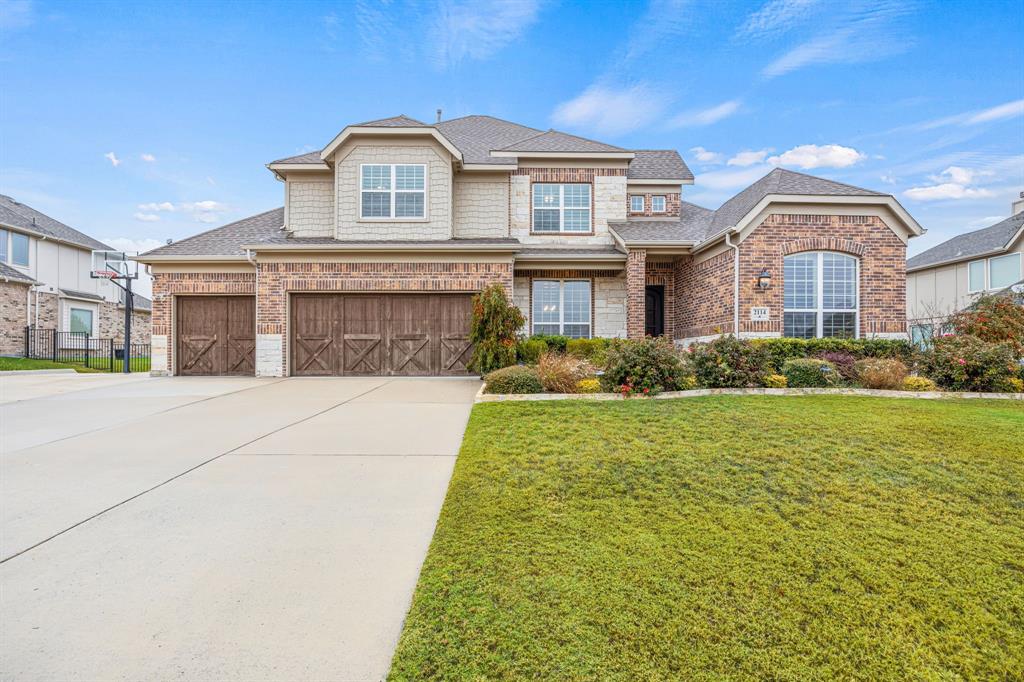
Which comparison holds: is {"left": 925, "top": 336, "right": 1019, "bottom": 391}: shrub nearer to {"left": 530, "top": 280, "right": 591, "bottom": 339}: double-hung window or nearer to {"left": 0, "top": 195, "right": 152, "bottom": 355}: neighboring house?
{"left": 530, "top": 280, "right": 591, "bottom": 339}: double-hung window

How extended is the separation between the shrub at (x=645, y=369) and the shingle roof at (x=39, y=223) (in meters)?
28.9

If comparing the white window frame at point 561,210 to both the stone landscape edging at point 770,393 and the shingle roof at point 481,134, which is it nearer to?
the shingle roof at point 481,134

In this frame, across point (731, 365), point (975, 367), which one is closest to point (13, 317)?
point (731, 365)

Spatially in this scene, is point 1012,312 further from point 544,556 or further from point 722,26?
point 544,556

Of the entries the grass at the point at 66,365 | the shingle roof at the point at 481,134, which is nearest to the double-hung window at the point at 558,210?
the shingle roof at the point at 481,134

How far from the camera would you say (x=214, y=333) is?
1432 centimetres

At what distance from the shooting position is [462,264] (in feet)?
44.2

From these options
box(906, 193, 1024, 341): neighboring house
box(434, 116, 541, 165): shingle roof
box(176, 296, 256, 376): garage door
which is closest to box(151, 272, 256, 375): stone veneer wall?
box(176, 296, 256, 376): garage door

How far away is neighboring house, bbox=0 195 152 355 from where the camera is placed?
21375 mm

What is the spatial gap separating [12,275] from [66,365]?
5.89 m

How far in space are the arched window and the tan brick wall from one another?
2983 centimetres

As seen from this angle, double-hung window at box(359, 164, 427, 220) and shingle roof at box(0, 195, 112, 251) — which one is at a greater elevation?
shingle roof at box(0, 195, 112, 251)

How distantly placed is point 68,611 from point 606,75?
1778cm

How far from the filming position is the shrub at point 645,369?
323 inches
